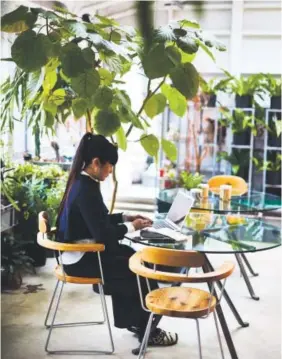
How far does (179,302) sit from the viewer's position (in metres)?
2.66

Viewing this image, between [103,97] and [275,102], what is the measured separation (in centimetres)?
445

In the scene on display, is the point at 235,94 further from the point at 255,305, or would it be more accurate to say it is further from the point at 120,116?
the point at 120,116

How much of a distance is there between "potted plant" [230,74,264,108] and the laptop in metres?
3.63

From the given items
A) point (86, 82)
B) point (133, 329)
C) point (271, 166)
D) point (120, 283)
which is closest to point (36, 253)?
point (133, 329)

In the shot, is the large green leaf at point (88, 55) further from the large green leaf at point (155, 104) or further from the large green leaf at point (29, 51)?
the large green leaf at point (155, 104)

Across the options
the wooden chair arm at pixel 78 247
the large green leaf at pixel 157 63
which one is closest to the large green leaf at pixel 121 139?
the wooden chair arm at pixel 78 247

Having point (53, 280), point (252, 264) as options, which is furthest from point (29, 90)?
point (252, 264)

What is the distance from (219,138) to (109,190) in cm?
168

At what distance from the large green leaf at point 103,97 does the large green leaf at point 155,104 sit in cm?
55

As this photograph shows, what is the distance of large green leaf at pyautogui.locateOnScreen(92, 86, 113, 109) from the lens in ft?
8.67

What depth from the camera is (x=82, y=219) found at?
2949mm

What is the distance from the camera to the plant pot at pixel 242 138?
22.2 ft

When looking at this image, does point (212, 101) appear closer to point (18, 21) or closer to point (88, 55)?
point (88, 55)

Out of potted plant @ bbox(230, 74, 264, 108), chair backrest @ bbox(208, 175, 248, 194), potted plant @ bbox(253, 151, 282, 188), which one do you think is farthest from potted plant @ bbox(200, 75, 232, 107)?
chair backrest @ bbox(208, 175, 248, 194)
